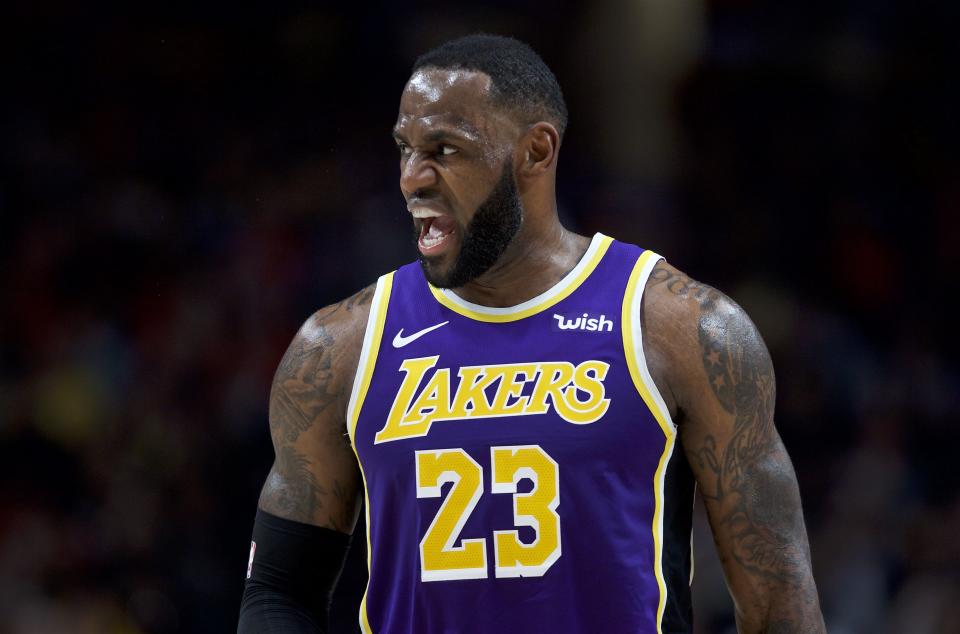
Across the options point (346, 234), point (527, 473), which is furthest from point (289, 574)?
point (346, 234)

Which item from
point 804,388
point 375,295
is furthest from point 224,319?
point 375,295

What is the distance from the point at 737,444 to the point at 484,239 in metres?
0.75

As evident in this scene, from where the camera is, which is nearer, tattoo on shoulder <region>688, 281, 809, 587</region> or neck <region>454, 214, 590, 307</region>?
tattoo on shoulder <region>688, 281, 809, 587</region>

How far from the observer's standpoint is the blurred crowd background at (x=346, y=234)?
6.44 m

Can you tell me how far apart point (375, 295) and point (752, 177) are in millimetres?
4738

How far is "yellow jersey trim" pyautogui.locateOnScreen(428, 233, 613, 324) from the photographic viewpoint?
3.10 meters

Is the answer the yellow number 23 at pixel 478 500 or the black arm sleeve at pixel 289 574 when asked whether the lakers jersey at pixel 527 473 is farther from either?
the black arm sleeve at pixel 289 574

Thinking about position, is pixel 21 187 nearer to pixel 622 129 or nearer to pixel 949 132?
pixel 622 129

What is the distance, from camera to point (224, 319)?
23.3ft

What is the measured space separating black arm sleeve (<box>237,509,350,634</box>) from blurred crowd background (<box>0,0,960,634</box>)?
3.06 metres

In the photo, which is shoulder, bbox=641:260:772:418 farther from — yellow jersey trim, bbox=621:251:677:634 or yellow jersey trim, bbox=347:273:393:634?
yellow jersey trim, bbox=347:273:393:634

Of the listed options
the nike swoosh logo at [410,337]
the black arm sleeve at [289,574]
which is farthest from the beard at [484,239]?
the black arm sleeve at [289,574]

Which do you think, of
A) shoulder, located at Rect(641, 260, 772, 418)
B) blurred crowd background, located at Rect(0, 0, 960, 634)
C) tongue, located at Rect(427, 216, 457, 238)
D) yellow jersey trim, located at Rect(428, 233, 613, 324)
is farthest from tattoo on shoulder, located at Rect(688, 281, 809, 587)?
blurred crowd background, located at Rect(0, 0, 960, 634)

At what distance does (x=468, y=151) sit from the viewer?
302 centimetres
